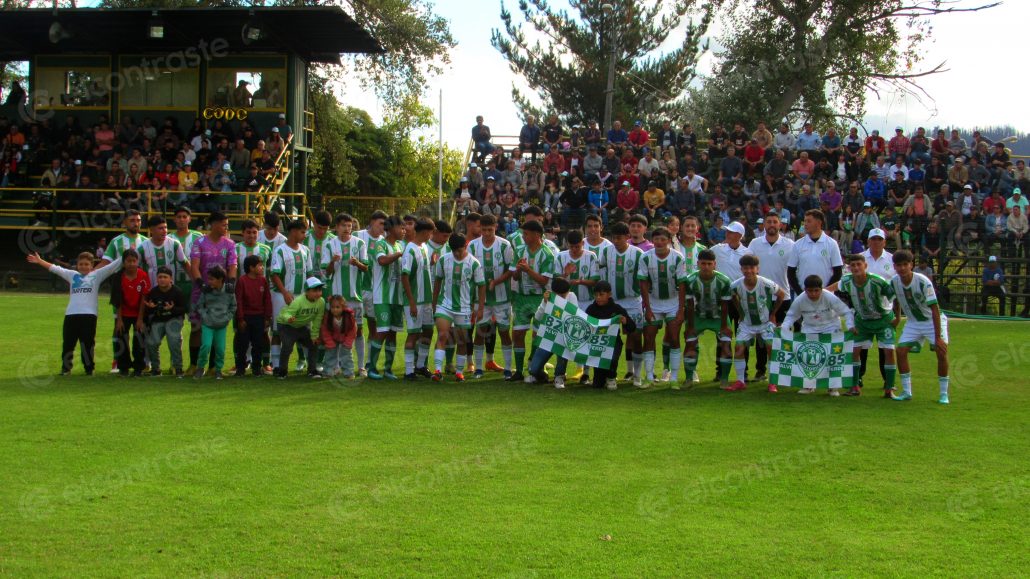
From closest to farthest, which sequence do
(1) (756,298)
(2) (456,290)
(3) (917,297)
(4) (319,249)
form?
(3) (917,297) < (1) (756,298) < (2) (456,290) < (4) (319,249)

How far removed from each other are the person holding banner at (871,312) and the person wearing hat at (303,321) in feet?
21.6

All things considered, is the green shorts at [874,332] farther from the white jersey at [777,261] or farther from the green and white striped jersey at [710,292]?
the green and white striped jersey at [710,292]

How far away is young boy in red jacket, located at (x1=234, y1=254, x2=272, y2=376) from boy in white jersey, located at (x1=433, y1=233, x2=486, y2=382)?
2.23m

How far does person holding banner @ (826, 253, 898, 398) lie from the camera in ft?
37.8

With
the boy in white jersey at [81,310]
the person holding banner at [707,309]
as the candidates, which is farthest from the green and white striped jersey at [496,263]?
the boy in white jersey at [81,310]

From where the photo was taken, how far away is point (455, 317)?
12.5 m

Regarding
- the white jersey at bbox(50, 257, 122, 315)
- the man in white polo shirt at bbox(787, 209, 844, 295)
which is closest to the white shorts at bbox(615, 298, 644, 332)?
the man in white polo shirt at bbox(787, 209, 844, 295)

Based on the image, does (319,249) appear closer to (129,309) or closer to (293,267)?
(293,267)

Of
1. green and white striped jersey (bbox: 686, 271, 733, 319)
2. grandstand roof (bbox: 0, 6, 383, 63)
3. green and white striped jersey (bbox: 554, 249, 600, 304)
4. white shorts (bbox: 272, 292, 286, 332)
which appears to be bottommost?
white shorts (bbox: 272, 292, 286, 332)

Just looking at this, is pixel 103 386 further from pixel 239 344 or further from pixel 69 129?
pixel 69 129

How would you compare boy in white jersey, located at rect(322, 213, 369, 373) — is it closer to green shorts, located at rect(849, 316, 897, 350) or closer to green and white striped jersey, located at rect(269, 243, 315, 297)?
green and white striped jersey, located at rect(269, 243, 315, 297)

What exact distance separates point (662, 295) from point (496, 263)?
222cm

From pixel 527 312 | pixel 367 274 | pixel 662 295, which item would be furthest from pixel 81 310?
pixel 662 295

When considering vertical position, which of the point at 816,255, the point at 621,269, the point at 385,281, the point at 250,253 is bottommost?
the point at 385,281
